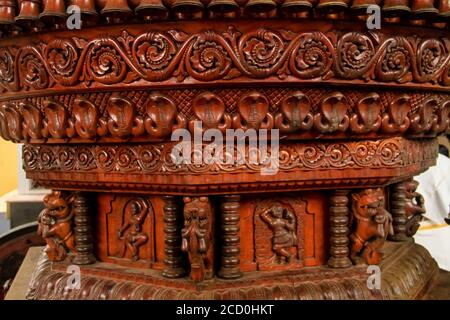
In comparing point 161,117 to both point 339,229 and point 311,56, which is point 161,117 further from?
point 339,229

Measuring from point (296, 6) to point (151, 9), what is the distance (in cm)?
30

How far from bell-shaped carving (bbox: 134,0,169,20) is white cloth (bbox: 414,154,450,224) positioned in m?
2.39

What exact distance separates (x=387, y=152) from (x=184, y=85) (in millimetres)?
576

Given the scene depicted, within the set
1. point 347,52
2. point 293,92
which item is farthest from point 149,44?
point 347,52

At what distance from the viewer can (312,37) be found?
0.97 metres

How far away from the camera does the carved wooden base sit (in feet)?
3.58

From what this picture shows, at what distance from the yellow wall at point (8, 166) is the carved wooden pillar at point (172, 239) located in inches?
131

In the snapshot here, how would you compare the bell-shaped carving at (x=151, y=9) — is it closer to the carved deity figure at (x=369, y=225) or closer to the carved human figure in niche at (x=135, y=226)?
the carved human figure in niche at (x=135, y=226)

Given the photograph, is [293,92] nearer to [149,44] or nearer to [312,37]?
[312,37]

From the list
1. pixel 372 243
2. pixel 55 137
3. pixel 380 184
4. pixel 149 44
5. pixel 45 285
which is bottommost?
pixel 45 285

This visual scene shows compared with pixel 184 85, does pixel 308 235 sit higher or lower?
lower

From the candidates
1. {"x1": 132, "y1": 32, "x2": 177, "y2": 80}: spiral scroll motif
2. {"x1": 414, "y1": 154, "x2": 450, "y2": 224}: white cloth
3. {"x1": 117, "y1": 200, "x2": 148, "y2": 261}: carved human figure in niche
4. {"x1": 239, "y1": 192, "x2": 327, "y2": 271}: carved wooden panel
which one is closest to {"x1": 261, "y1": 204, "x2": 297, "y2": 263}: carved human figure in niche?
{"x1": 239, "y1": 192, "x2": 327, "y2": 271}: carved wooden panel

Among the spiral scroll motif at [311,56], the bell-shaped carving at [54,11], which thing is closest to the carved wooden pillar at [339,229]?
the spiral scroll motif at [311,56]

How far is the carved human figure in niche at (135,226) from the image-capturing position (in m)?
1.20
